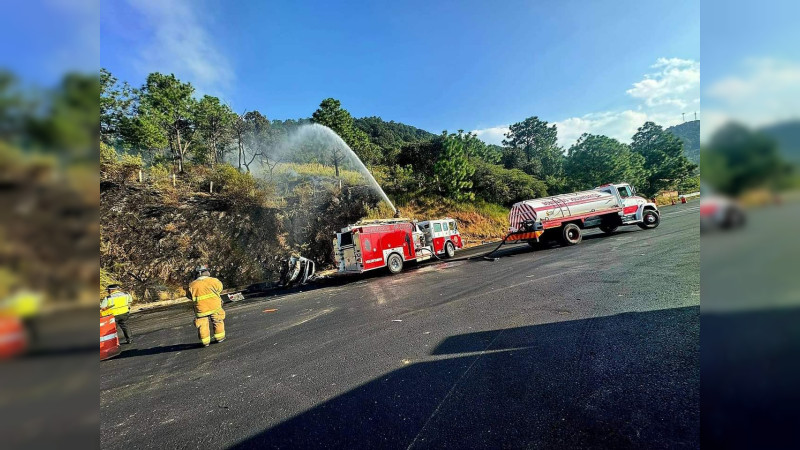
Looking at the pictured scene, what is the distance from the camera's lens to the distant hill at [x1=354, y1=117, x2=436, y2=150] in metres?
55.5

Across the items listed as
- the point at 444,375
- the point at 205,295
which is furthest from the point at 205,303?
the point at 444,375

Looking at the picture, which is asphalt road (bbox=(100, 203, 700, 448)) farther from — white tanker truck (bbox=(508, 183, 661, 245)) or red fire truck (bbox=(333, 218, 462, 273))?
white tanker truck (bbox=(508, 183, 661, 245))

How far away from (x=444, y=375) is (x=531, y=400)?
105 cm

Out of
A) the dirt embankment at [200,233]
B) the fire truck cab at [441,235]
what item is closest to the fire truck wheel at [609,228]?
the fire truck cab at [441,235]

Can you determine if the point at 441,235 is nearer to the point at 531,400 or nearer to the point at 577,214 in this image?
the point at 577,214

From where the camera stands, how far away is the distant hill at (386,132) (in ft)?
182

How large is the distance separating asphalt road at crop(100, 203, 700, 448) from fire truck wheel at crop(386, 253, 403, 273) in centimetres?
590

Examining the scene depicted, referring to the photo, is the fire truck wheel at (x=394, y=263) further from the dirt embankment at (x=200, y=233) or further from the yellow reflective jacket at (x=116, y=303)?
the yellow reflective jacket at (x=116, y=303)

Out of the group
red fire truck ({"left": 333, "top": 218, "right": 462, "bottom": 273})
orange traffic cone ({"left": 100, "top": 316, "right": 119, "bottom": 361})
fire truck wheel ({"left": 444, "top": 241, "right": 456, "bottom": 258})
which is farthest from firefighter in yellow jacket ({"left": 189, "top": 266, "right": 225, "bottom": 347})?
fire truck wheel ({"left": 444, "top": 241, "right": 456, "bottom": 258})

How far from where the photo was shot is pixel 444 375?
155 inches

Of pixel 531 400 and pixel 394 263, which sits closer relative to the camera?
pixel 531 400
